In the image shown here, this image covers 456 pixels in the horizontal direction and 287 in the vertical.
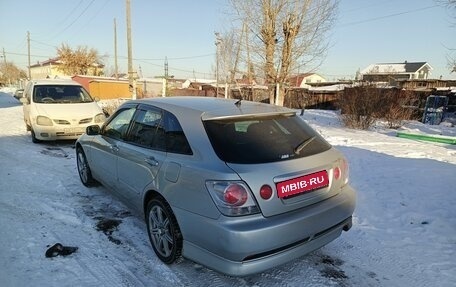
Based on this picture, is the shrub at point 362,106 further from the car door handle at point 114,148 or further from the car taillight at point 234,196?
the car taillight at point 234,196

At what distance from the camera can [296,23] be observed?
44.6 feet

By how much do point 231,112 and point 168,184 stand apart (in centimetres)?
87

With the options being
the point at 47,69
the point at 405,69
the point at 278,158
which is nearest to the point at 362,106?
the point at 278,158

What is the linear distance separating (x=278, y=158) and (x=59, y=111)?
7.58 meters

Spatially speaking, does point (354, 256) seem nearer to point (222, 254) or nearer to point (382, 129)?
point (222, 254)

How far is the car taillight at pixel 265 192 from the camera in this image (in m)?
2.40

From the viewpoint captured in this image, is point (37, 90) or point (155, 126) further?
point (37, 90)

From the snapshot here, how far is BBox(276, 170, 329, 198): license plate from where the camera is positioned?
98.2 inches

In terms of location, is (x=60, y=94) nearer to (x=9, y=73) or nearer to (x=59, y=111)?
(x=59, y=111)

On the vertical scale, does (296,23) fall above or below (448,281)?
above

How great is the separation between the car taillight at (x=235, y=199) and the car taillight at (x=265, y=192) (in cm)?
8

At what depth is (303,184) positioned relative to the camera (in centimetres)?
262

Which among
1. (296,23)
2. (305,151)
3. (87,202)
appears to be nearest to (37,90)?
(87,202)

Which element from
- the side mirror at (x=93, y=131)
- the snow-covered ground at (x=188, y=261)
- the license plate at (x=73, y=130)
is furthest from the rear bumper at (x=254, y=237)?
the license plate at (x=73, y=130)
